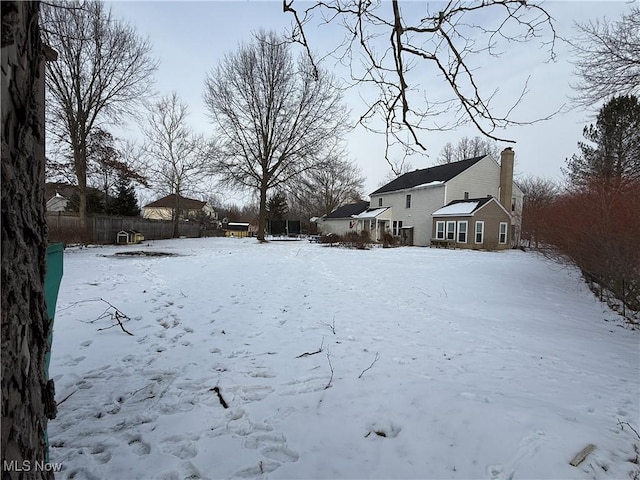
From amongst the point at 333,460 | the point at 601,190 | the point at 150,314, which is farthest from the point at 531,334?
the point at 150,314

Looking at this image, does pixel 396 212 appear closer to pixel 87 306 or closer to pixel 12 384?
pixel 87 306

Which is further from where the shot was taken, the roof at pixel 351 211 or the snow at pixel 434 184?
the roof at pixel 351 211

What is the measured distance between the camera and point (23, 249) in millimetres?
1019

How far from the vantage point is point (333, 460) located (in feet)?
6.50

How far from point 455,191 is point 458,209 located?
2455 mm

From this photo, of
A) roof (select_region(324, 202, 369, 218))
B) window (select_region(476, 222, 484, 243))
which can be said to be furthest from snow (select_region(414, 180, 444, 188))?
roof (select_region(324, 202, 369, 218))

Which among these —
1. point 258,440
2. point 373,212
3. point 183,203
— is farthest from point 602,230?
point 183,203

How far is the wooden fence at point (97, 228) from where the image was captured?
46.3 ft

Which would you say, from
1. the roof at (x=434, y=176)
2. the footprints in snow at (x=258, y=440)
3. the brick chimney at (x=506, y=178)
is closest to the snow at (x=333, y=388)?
the footprints in snow at (x=258, y=440)

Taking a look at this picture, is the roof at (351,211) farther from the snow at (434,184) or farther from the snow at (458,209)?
the snow at (458,209)

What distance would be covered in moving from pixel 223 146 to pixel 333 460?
21291 mm

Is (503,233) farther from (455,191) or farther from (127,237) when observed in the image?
(127,237)

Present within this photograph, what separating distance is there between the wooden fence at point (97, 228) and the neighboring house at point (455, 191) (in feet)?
63.6

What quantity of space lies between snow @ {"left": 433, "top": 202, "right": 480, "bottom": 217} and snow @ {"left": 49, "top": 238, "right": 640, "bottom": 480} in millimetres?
15971
